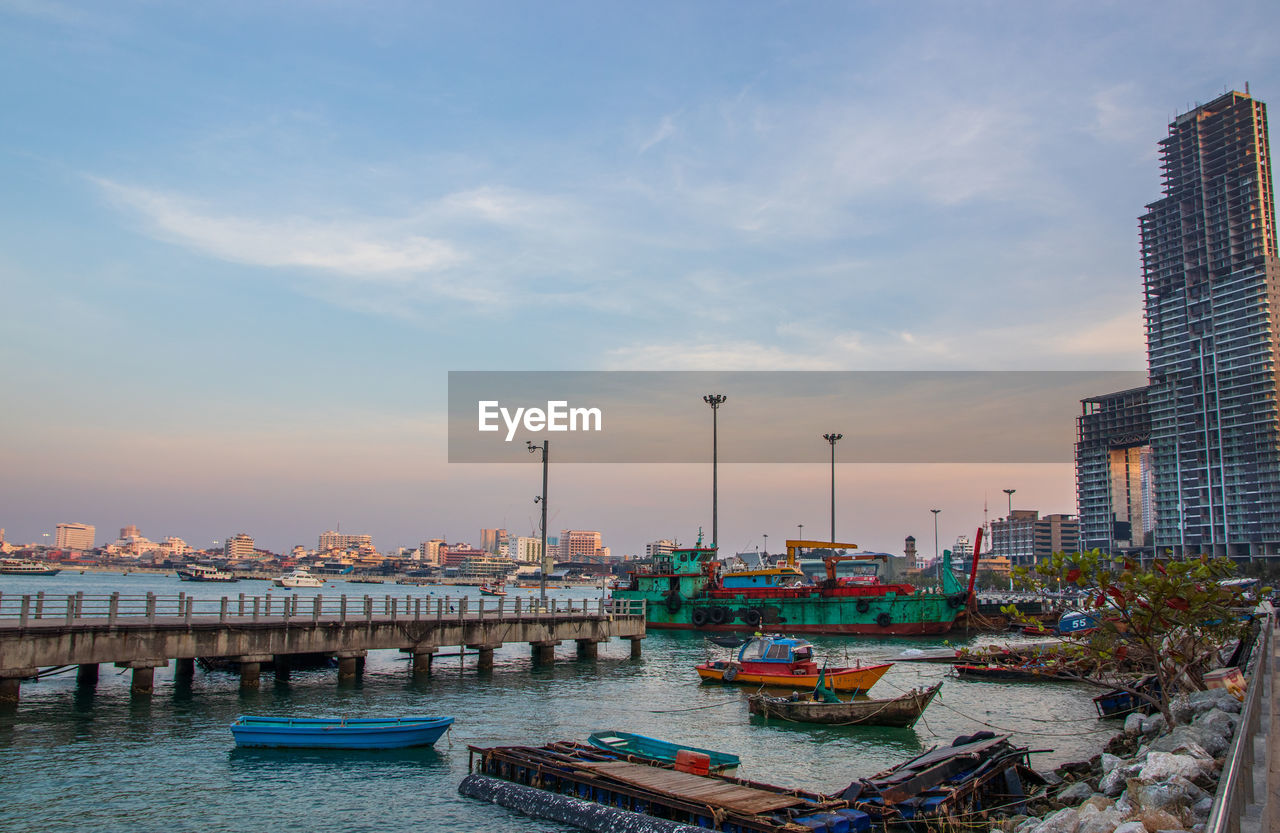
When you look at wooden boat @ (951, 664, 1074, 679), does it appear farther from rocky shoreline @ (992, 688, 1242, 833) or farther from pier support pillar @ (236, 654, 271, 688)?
pier support pillar @ (236, 654, 271, 688)

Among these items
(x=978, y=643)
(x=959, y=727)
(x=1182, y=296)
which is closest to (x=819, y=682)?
(x=959, y=727)

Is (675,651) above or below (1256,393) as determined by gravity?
below

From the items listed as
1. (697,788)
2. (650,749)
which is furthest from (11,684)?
(697,788)

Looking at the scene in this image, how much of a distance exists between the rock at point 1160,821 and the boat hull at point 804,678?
1953cm

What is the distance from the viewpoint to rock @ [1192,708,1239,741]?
19.9 m

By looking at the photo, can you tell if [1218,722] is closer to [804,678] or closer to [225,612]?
[804,678]

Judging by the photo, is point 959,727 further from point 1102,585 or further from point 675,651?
point 675,651

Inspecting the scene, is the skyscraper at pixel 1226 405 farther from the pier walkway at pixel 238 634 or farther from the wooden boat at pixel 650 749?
the wooden boat at pixel 650 749

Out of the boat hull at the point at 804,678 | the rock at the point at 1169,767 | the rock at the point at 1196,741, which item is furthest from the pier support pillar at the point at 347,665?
the rock at the point at 1169,767

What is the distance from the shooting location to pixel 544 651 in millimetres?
51969

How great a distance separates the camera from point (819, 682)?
111ft

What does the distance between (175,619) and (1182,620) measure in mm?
36122

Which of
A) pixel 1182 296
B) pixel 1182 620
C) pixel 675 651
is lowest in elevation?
pixel 675 651

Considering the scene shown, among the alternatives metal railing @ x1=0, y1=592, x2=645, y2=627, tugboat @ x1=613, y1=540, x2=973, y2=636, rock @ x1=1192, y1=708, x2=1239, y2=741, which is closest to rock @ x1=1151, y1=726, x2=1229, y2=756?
rock @ x1=1192, y1=708, x2=1239, y2=741
